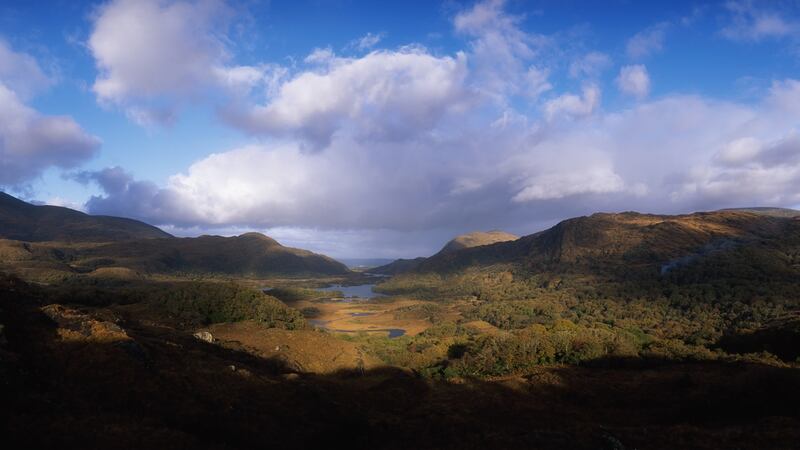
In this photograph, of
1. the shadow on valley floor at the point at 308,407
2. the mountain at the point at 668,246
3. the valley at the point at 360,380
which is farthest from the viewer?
the mountain at the point at 668,246

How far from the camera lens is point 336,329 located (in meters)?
105

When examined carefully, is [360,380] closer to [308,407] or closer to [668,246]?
A: [308,407]

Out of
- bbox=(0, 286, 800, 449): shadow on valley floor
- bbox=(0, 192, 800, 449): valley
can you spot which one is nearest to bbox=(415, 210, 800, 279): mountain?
bbox=(0, 192, 800, 449): valley

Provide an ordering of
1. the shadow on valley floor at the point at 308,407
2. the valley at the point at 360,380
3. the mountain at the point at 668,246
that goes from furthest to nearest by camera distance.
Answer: the mountain at the point at 668,246 < the valley at the point at 360,380 < the shadow on valley floor at the point at 308,407

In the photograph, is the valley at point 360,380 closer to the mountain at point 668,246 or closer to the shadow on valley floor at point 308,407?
the shadow on valley floor at point 308,407

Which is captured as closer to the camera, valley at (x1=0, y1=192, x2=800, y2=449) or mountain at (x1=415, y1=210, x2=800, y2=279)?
valley at (x1=0, y1=192, x2=800, y2=449)

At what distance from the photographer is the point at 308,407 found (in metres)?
23.9

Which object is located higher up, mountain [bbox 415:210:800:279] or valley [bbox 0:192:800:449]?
mountain [bbox 415:210:800:279]

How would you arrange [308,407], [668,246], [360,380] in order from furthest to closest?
1. [668,246]
2. [360,380]
3. [308,407]

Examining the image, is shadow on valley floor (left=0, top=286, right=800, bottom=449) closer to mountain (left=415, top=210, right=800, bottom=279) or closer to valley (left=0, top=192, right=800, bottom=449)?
valley (left=0, top=192, right=800, bottom=449)

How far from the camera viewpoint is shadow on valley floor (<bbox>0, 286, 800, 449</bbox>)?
14.8 m

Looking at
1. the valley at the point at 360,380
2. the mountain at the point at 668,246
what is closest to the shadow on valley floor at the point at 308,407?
the valley at the point at 360,380

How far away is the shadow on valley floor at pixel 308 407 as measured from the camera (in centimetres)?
1482

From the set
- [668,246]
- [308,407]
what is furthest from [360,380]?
[668,246]
